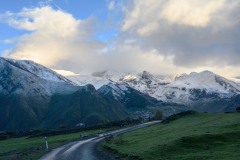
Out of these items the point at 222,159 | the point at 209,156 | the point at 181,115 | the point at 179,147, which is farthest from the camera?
the point at 181,115

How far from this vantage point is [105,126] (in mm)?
194125

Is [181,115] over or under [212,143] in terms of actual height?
over

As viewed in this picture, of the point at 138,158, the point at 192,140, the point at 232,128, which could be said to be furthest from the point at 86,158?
the point at 232,128

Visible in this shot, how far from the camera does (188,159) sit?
45469mm

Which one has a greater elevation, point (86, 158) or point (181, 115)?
point (181, 115)

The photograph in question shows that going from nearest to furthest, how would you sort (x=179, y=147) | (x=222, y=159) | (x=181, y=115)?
(x=222, y=159) < (x=179, y=147) < (x=181, y=115)

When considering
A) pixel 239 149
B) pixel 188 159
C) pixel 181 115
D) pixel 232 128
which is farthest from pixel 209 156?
pixel 181 115

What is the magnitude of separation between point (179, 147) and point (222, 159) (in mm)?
13773

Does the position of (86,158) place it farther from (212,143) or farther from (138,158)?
(212,143)

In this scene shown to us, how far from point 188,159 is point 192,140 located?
15.1 metres

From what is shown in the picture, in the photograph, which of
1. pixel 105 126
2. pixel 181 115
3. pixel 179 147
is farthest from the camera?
pixel 105 126

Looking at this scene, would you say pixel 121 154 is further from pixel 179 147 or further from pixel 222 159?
pixel 222 159

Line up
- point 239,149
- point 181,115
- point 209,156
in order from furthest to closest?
1. point 181,115
2. point 239,149
3. point 209,156

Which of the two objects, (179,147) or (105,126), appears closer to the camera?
(179,147)
